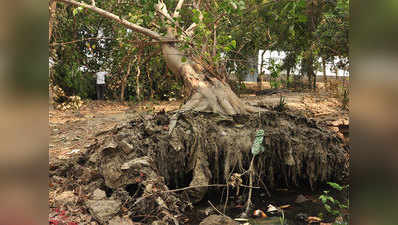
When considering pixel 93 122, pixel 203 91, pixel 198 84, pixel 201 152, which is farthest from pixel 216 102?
pixel 93 122

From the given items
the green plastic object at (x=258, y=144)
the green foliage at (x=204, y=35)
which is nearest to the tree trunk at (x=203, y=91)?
the green foliage at (x=204, y=35)

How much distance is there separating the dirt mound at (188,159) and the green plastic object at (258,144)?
0.54ft

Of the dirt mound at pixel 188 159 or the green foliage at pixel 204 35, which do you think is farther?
the green foliage at pixel 204 35

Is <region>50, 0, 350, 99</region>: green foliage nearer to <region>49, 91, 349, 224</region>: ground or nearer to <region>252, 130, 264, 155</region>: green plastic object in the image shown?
<region>49, 91, 349, 224</region>: ground

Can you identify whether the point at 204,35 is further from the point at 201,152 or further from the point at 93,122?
the point at 93,122

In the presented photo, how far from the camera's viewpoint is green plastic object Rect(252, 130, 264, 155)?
385cm

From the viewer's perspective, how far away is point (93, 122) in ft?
21.0

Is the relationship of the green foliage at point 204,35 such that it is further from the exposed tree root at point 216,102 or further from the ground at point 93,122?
the ground at point 93,122

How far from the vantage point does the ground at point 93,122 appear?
12.6 feet

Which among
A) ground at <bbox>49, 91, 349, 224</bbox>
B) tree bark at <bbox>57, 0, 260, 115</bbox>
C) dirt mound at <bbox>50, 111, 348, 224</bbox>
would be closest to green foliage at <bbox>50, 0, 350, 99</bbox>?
tree bark at <bbox>57, 0, 260, 115</bbox>

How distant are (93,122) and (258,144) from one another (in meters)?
3.77

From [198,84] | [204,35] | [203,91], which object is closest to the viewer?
[204,35]

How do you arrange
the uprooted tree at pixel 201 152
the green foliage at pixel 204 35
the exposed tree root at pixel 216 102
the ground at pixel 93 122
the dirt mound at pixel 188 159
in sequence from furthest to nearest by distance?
the exposed tree root at pixel 216 102 < the green foliage at pixel 204 35 < the ground at pixel 93 122 < the uprooted tree at pixel 201 152 < the dirt mound at pixel 188 159
